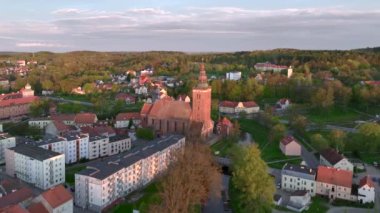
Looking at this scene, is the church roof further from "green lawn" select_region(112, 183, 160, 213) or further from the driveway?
the driveway

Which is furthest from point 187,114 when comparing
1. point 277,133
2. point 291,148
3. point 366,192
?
point 366,192

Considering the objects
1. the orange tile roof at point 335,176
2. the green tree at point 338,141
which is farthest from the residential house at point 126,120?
the orange tile roof at point 335,176

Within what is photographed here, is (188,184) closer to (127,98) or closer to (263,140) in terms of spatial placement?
(263,140)

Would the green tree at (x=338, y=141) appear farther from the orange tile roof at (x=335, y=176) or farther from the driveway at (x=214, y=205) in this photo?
the driveway at (x=214, y=205)

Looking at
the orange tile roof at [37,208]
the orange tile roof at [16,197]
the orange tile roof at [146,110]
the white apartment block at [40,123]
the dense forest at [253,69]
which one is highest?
the dense forest at [253,69]

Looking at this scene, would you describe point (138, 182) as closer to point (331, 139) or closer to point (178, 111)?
point (178, 111)
